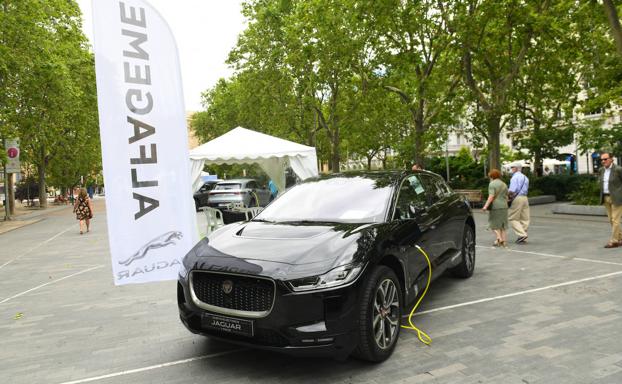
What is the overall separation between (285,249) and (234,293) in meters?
0.54

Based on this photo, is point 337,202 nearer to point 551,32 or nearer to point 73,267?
point 73,267

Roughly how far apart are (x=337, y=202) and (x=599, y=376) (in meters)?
2.70

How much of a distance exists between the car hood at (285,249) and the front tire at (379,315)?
268 millimetres

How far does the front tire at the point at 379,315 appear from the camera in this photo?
3.81 metres

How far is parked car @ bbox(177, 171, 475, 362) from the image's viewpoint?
3.61 m

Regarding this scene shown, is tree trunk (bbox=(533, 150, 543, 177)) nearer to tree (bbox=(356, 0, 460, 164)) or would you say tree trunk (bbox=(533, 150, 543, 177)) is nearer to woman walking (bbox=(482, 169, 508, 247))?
tree (bbox=(356, 0, 460, 164))

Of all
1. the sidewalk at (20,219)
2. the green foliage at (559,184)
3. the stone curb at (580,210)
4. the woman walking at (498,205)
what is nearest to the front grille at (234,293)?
the woman walking at (498,205)

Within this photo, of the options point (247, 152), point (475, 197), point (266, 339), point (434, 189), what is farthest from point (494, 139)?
point (266, 339)

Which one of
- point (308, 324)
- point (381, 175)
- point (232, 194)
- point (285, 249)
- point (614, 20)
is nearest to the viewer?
point (308, 324)

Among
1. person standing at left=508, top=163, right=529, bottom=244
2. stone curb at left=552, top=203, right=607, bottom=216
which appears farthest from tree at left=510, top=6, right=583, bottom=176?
person standing at left=508, top=163, right=529, bottom=244

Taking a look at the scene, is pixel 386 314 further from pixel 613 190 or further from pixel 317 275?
pixel 613 190

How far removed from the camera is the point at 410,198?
17.7ft

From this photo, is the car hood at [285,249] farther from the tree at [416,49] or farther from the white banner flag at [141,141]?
the tree at [416,49]

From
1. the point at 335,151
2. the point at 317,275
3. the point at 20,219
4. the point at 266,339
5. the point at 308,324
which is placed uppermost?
the point at 335,151
